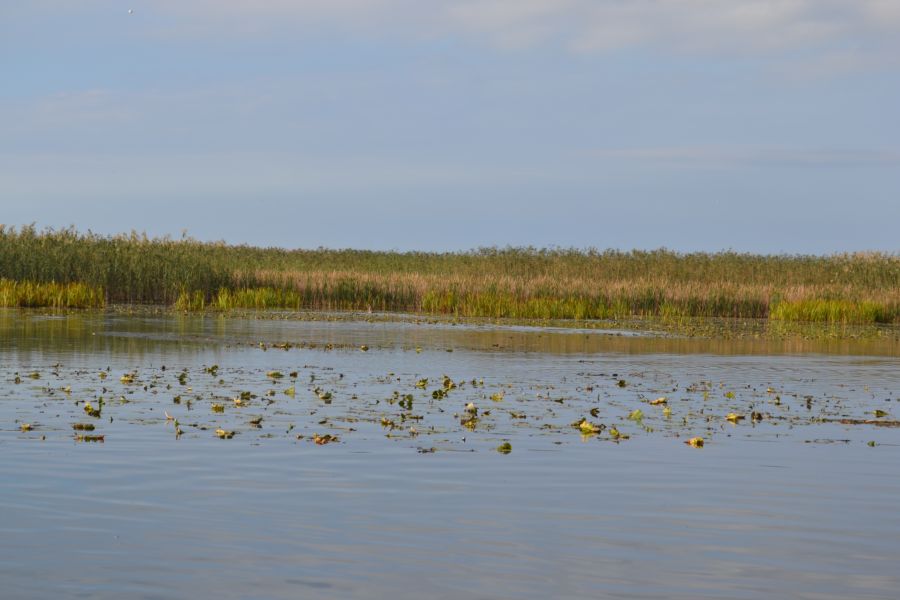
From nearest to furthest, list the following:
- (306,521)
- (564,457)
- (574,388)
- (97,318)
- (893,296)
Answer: (306,521) → (564,457) → (574,388) → (97,318) → (893,296)

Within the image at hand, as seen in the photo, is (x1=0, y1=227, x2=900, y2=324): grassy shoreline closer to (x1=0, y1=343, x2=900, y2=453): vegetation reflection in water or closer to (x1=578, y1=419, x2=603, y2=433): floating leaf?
(x1=0, y1=343, x2=900, y2=453): vegetation reflection in water

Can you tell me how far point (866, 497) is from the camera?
11.3m

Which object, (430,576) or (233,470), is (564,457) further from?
(430,576)

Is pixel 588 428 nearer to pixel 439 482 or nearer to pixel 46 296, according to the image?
pixel 439 482

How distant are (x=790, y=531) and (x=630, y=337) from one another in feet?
86.2

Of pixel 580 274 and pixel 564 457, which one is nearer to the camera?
pixel 564 457

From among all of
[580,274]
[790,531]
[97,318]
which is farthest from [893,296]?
[790,531]

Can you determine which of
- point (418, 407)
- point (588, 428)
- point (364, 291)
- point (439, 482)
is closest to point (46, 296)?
point (364, 291)

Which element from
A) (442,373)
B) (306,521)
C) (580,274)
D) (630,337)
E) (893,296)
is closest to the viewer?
(306,521)

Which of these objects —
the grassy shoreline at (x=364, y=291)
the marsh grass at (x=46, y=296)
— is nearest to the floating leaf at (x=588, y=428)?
the grassy shoreline at (x=364, y=291)

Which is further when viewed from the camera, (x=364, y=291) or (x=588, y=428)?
(x=364, y=291)

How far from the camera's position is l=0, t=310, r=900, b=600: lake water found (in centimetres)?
792

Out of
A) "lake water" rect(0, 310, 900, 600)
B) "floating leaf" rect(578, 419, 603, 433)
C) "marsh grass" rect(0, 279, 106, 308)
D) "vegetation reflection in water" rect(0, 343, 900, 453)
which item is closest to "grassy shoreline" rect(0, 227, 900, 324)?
"marsh grass" rect(0, 279, 106, 308)

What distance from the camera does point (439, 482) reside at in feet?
37.6
